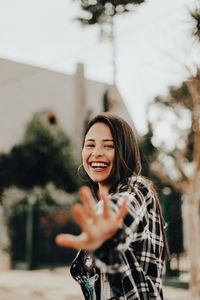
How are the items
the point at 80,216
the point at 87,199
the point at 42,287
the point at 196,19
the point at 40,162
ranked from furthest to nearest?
1. the point at 40,162
2. the point at 42,287
3. the point at 196,19
4. the point at 87,199
5. the point at 80,216

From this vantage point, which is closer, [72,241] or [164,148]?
[72,241]

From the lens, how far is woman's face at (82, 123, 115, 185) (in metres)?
1.59

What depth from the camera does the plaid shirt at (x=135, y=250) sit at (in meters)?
1.18

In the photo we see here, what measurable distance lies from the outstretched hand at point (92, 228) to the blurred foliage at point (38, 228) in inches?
369

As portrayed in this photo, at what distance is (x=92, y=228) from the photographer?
1.08 metres

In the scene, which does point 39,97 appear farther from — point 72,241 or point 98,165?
point 72,241

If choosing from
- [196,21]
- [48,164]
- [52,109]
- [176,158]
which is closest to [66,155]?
[48,164]

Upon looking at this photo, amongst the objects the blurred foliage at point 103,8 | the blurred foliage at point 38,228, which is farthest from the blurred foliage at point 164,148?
the blurred foliage at point 38,228

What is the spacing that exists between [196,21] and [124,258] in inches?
60.8

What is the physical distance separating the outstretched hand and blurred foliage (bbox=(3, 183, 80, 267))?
369 inches

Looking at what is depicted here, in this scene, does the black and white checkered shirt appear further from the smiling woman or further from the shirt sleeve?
the smiling woman

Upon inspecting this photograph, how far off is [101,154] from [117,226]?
508 mm

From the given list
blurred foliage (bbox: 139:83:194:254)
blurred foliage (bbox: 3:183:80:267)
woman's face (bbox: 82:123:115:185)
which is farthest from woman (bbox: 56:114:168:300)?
blurred foliage (bbox: 3:183:80:267)

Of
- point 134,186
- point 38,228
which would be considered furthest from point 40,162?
point 134,186
